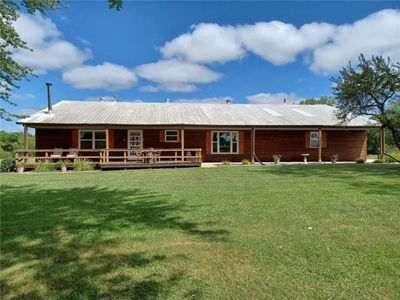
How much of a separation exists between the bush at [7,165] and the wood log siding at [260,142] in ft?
9.38

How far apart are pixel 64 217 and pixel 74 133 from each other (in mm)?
13649

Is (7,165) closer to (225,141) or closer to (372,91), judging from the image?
(225,141)

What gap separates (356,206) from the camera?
6.16m

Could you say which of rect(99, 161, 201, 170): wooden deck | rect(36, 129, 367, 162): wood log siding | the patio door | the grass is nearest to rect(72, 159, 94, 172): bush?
rect(99, 161, 201, 170): wooden deck

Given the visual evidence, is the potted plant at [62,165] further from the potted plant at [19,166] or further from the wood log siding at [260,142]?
the wood log siding at [260,142]

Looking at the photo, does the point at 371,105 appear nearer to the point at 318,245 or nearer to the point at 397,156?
the point at 397,156

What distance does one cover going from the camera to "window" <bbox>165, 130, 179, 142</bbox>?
63.7 feet

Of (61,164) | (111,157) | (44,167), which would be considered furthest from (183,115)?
(44,167)

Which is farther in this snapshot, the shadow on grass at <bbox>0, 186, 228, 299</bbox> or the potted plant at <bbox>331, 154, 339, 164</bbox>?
the potted plant at <bbox>331, 154, 339, 164</bbox>

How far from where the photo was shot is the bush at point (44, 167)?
584 inches

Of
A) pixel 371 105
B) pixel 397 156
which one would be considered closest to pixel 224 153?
pixel 371 105

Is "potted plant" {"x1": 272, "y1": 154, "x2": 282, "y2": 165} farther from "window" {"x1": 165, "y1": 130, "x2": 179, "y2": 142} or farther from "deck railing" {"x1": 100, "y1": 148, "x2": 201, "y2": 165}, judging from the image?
"window" {"x1": 165, "y1": 130, "x2": 179, "y2": 142}

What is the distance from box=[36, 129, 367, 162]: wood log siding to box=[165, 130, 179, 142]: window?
0.87 feet

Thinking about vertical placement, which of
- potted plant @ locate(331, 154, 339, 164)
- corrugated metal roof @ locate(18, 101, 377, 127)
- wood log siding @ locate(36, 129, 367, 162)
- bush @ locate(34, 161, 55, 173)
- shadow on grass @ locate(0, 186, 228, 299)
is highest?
corrugated metal roof @ locate(18, 101, 377, 127)
